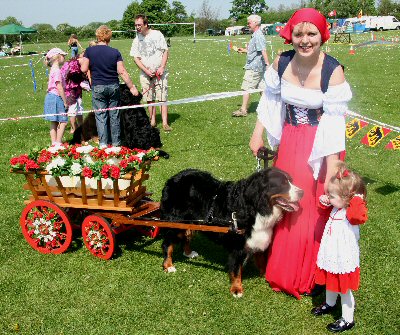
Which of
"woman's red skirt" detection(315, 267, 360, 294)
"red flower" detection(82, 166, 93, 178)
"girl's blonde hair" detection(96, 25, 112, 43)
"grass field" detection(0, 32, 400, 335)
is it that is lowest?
"grass field" detection(0, 32, 400, 335)

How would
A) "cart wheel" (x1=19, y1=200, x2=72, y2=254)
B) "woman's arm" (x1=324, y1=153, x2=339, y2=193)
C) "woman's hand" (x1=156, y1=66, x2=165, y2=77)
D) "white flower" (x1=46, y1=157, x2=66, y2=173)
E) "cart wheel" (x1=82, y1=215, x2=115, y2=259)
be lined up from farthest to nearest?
"woman's hand" (x1=156, y1=66, x2=165, y2=77)
"cart wheel" (x1=19, y1=200, x2=72, y2=254)
"cart wheel" (x1=82, y1=215, x2=115, y2=259)
"white flower" (x1=46, y1=157, x2=66, y2=173)
"woman's arm" (x1=324, y1=153, x2=339, y2=193)

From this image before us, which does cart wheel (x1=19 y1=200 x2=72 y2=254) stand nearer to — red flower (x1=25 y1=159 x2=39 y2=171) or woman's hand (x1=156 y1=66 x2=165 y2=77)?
red flower (x1=25 y1=159 x2=39 y2=171)

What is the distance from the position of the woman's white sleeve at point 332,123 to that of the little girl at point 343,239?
0.20m

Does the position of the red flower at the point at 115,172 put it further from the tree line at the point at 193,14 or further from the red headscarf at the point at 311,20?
the tree line at the point at 193,14

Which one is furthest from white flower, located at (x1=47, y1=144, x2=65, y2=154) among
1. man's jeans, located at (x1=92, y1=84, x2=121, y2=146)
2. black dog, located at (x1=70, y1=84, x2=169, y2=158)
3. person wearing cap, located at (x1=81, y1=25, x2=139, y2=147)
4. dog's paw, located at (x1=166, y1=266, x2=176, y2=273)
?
black dog, located at (x1=70, y1=84, x2=169, y2=158)

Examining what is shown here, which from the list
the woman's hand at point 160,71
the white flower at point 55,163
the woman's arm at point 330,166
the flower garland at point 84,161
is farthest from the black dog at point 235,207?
the woman's hand at point 160,71

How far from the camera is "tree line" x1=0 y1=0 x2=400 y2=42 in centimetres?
8269

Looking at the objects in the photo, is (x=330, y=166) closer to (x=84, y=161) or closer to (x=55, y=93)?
(x=84, y=161)

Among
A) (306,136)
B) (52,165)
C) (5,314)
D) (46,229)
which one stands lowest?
(5,314)

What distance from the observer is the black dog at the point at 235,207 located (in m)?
4.05

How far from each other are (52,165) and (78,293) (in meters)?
1.38

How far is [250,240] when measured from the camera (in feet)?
14.3

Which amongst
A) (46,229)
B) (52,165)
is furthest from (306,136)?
(46,229)

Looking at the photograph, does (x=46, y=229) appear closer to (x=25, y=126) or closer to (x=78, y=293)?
(x=78, y=293)
